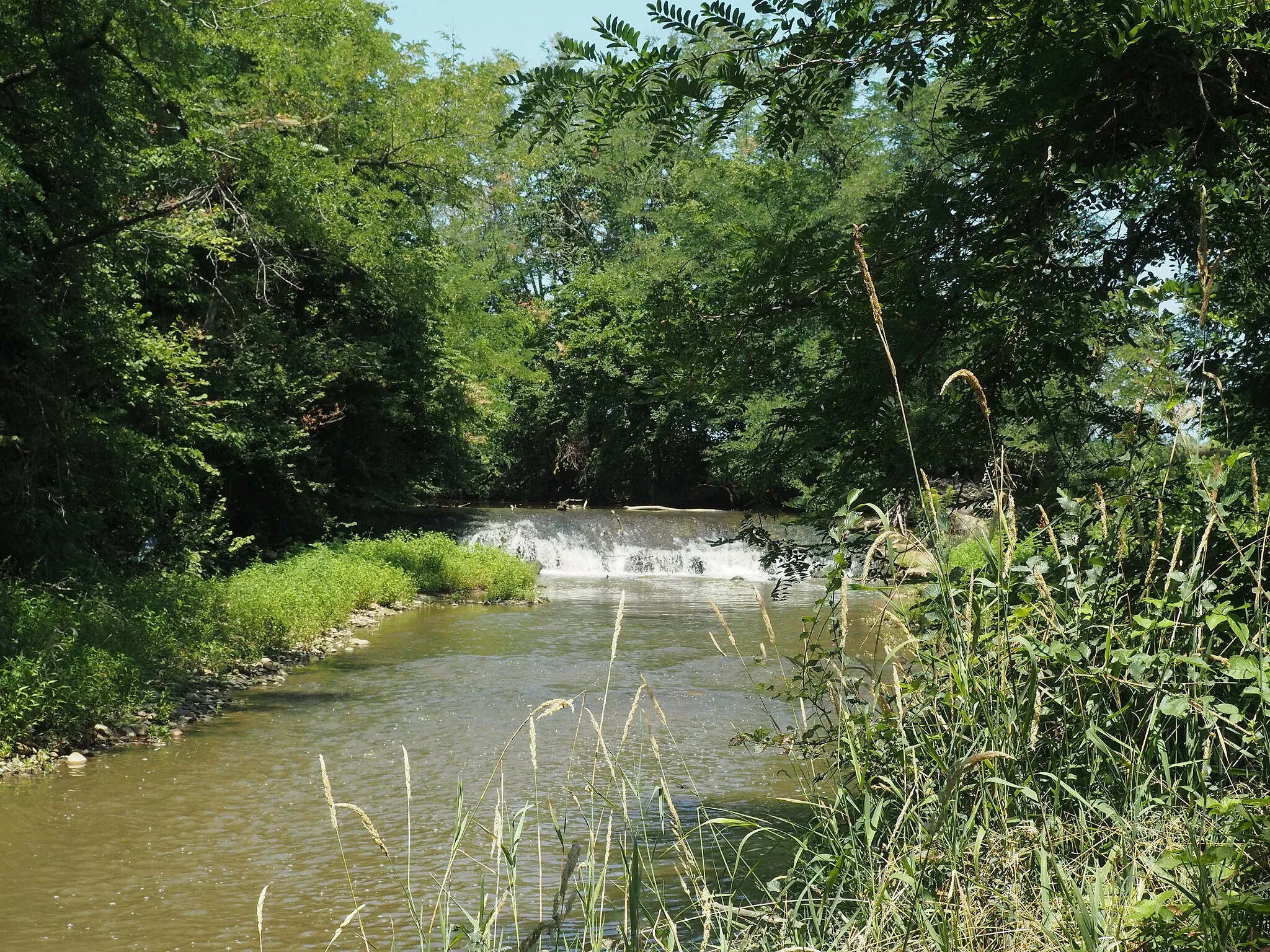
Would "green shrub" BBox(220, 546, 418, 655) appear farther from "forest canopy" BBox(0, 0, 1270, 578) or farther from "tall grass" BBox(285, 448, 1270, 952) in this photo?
"tall grass" BBox(285, 448, 1270, 952)

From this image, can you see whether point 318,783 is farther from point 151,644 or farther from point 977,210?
point 977,210

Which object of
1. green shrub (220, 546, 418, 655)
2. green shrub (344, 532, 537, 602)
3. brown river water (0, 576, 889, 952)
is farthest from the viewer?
green shrub (344, 532, 537, 602)

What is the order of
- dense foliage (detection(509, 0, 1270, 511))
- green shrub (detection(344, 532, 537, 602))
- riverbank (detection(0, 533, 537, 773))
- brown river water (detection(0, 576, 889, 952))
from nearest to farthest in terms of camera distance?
dense foliage (detection(509, 0, 1270, 511)), brown river water (detection(0, 576, 889, 952)), riverbank (detection(0, 533, 537, 773)), green shrub (detection(344, 532, 537, 602))

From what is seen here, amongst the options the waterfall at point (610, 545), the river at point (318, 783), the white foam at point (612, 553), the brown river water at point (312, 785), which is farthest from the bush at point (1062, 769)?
the white foam at point (612, 553)

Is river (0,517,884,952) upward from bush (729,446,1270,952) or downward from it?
downward

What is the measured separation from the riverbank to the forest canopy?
996 mm

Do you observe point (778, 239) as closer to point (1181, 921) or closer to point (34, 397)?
point (1181, 921)

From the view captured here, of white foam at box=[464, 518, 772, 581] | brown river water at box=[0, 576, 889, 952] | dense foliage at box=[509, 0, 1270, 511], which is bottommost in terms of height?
brown river water at box=[0, 576, 889, 952]

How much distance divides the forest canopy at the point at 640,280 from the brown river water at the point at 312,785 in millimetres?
1749

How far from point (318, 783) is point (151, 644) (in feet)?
9.09

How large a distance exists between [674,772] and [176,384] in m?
8.08

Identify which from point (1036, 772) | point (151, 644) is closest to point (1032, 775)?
point (1036, 772)

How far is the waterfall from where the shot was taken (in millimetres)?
23859

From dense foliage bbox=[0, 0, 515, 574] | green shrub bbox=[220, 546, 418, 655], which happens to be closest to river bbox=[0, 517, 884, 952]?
green shrub bbox=[220, 546, 418, 655]
